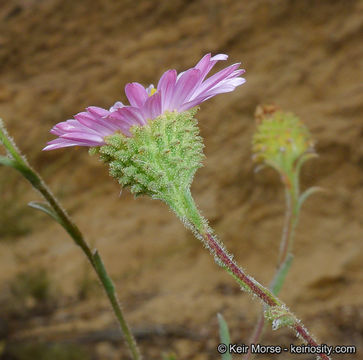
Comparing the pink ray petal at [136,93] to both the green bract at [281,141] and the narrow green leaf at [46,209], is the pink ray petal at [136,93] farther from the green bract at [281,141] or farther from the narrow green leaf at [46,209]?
the green bract at [281,141]

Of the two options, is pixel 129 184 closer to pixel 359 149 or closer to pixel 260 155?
pixel 260 155

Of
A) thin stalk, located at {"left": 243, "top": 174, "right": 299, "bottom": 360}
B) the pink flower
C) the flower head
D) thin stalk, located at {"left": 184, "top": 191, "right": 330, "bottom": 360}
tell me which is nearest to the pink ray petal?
the pink flower

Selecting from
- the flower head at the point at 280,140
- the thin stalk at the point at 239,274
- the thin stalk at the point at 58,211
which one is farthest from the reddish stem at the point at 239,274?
the flower head at the point at 280,140

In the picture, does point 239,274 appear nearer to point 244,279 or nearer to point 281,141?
point 244,279

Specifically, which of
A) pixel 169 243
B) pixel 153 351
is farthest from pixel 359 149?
pixel 153 351

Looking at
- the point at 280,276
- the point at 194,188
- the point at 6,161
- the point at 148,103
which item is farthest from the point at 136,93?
the point at 194,188
